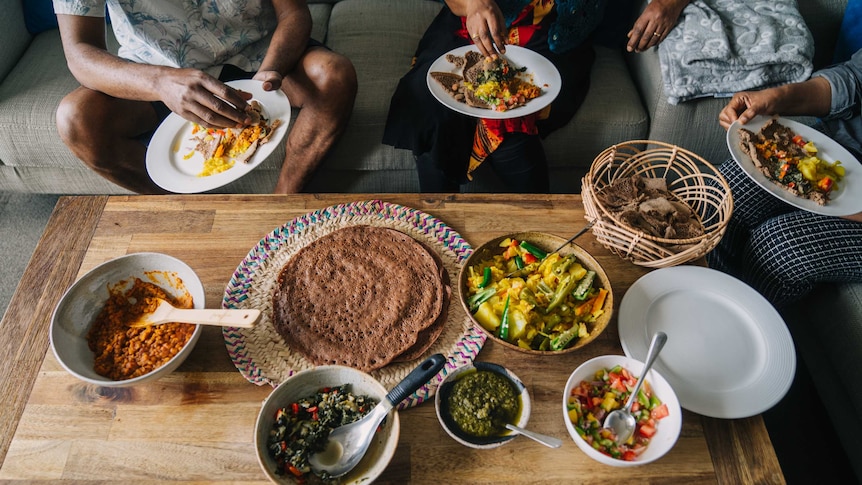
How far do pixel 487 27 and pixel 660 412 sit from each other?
4.11ft

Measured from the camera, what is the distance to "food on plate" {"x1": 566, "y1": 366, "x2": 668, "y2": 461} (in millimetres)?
936

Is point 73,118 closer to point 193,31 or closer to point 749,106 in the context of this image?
point 193,31

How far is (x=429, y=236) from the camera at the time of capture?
4.32 feet

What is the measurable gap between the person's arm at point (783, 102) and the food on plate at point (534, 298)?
780mm

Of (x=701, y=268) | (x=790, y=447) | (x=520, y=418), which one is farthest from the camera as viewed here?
(x=790, y=447)

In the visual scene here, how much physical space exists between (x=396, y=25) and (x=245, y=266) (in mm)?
1381

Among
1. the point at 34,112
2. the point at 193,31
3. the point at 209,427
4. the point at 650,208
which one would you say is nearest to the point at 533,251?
the point at 650,208

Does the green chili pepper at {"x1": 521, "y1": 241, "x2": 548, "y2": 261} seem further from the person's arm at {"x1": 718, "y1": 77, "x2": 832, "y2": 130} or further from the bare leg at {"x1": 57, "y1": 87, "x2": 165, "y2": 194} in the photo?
the bare leg at {"x1": 57, "y1": 87, "x2": 165, "y2": 194}

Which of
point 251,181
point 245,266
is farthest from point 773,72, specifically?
point 251,181

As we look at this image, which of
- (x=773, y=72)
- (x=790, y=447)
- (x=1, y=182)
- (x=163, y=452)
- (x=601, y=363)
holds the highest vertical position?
(x=773, y=72)

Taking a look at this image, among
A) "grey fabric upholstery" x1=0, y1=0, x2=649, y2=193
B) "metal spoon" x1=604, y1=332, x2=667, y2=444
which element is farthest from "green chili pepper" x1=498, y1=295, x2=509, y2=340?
"grey fabric upholstery" x1=0, y1=0, x2=649, y2=193

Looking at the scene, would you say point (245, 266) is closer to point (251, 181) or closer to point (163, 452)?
point (163, 452)

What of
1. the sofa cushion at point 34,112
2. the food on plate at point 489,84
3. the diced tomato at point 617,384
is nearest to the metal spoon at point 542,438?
the diced tomato at point 617,384

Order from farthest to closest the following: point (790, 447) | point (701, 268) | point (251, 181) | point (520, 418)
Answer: point (251, 181) < point (790, 447) < point (701, 268) < point (520, 418)
